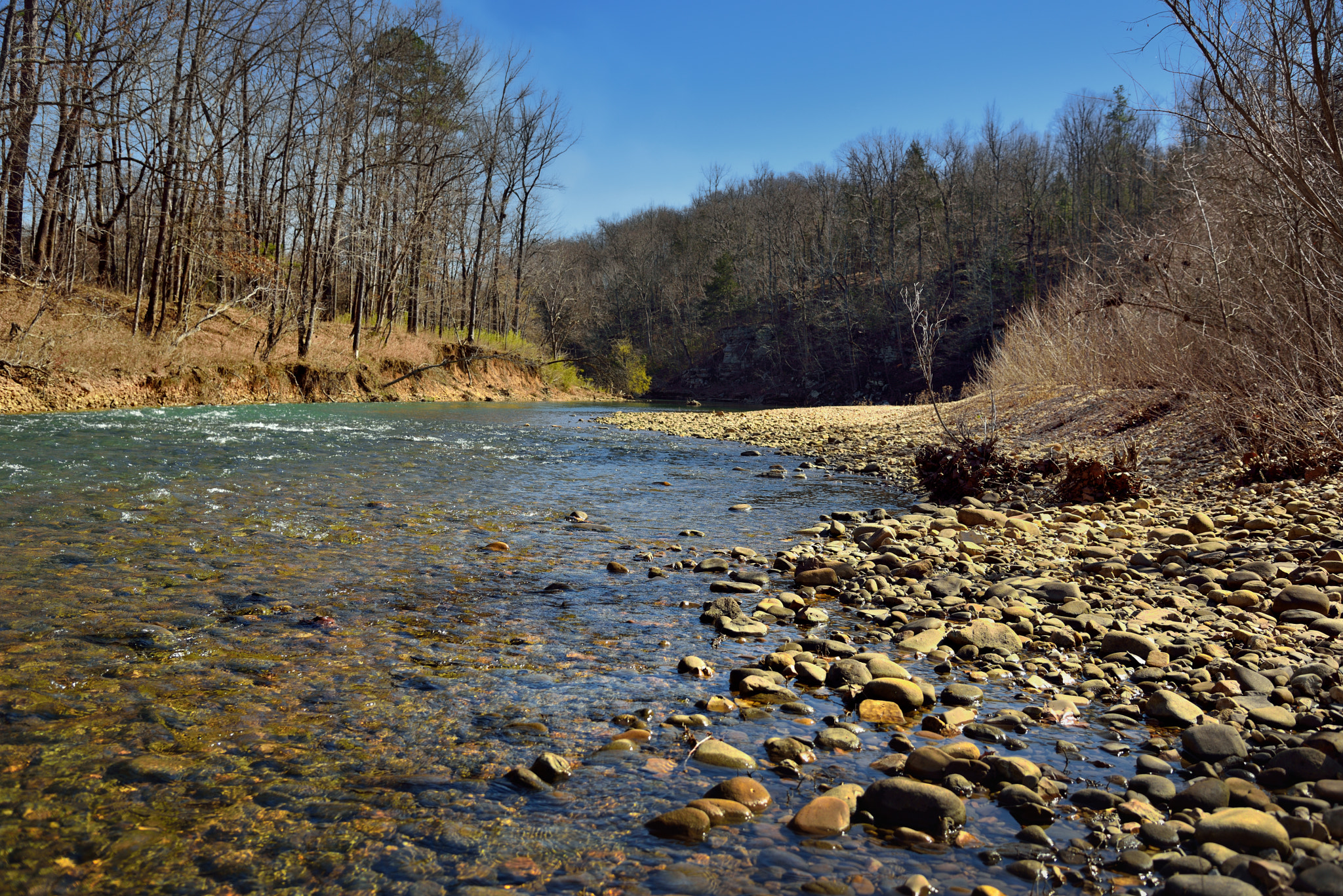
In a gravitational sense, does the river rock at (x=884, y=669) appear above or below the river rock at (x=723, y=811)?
above

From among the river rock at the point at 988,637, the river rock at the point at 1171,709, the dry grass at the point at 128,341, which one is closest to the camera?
the river rock at the point at 1171,709

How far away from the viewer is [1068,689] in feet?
11.4

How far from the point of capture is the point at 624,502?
8750 mm

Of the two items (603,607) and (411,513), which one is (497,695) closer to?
(603,607)

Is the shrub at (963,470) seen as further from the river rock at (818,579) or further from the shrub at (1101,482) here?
the river rock at (818,579)

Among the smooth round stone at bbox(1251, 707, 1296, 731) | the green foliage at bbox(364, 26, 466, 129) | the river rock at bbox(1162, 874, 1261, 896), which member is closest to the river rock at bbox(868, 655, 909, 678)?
the smooth round stone at bbox(1251, 707, 1296, 731)

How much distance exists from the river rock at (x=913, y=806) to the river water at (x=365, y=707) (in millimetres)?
84

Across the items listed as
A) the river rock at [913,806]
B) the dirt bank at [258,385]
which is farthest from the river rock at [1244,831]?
the dirt bank at [258,385]

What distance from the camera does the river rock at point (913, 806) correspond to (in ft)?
7.80

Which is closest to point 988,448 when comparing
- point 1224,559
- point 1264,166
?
point 1224,559

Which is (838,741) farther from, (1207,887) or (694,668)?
(1207,887)

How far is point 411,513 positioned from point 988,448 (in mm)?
6851

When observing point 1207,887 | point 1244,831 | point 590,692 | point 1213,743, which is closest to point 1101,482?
point 1213,743

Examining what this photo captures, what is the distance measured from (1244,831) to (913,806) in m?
0.89
